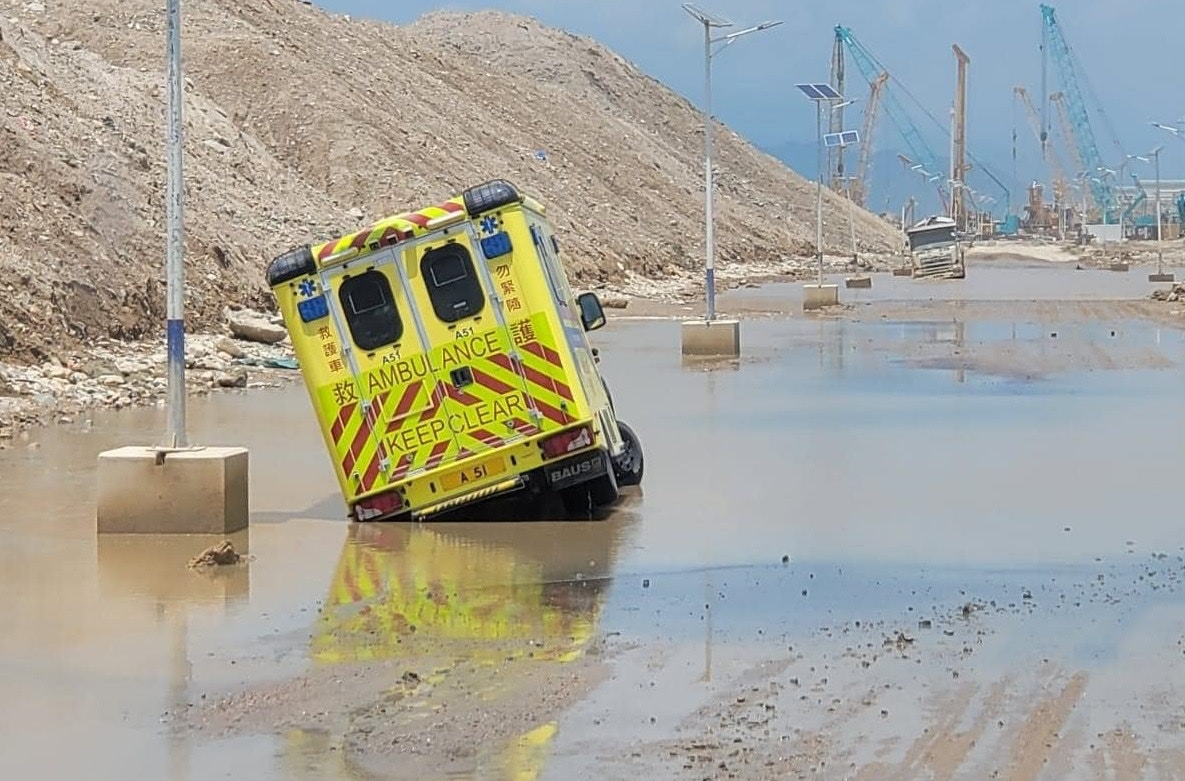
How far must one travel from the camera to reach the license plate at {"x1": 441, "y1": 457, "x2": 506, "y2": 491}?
1522cm

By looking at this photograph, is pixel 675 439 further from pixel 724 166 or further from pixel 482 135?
pixel 724 166

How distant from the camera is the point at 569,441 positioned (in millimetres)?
15094

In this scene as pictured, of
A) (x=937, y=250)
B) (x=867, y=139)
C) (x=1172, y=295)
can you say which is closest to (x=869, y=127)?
(x=867, y=139)

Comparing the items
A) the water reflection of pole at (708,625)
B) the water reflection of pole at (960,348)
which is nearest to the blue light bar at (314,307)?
the water reflection of pole at (708,625)

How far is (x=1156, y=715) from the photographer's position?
29.8ft

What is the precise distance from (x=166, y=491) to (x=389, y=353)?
186cm

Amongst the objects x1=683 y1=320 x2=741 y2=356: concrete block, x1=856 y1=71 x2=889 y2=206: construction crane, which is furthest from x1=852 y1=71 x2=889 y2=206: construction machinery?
x1=683 y1=320 x2=741 y2=356: concrete block

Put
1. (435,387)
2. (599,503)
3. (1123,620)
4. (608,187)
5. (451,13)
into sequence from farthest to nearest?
1. (451,13)
2. (608,187)
3. (599,503)
4. (435,387)
5. (1123,620)

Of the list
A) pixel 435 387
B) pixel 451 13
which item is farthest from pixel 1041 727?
pixel 451 13

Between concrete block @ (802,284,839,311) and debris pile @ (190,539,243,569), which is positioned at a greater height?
concrete block @ (802,284,839,311)

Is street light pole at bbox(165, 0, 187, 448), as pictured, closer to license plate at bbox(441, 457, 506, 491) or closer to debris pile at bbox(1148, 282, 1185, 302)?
Answer: license plate at bbox(441, 457, 506, 491)

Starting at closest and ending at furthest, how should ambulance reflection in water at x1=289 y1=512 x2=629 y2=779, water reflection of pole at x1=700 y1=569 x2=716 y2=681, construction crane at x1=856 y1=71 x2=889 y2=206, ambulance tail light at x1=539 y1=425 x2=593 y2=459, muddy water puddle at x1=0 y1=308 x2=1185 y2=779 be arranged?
muddy water puddle at x1=0 y1=308 x2=1185 y2=779
ambulance reflection in water at x1=289 y1=512 x2=629 y2=779
water reflection of pole at x1=700 y1=569 x2=716 y2=681
ambulance tail light at x1=539 y1=425 x2=593 y2=459
construction crane at x1=856 y1=71 x2=889 y2=206

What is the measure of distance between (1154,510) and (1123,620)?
16.1 feet

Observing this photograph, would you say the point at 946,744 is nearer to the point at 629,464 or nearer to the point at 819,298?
the point at 629,464
